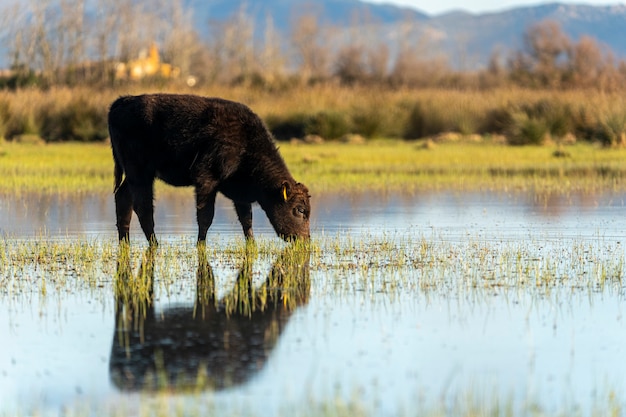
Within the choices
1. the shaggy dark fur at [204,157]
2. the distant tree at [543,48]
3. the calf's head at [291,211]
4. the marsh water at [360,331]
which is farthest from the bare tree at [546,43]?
the marsh water at [360,331]

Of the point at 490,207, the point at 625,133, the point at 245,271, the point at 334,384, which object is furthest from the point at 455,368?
the point at 625,133

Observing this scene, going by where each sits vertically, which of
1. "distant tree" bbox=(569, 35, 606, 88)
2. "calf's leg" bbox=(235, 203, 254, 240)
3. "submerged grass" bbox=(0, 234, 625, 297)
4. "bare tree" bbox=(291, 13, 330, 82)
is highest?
"bare tree" bbox=(291, 13, 330, 82)

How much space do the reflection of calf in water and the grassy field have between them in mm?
10902

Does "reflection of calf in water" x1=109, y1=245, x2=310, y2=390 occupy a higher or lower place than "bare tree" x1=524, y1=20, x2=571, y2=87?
lower

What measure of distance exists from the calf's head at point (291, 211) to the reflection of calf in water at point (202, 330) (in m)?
1.09

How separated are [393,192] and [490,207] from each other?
138 inches

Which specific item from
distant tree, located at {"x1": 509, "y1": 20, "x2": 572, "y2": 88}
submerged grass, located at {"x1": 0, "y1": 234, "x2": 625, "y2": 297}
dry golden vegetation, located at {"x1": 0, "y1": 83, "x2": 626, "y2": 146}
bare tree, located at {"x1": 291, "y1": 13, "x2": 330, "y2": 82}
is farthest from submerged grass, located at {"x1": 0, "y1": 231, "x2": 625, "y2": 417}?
bare tree, located at {"x1": 291, "y1": 13, "x2": 330, "y2": 82}

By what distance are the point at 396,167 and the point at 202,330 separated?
64.9 ft

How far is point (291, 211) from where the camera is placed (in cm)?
1334

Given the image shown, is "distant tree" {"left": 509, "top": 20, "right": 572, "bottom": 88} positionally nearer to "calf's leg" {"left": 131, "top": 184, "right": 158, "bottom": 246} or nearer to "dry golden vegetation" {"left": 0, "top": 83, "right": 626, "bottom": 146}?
"dry golden vegetation" {"left": 0, "top": 83, "right": 626, "bottom": 146}

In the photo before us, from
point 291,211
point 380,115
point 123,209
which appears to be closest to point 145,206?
point 123,209

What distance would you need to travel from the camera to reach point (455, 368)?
780 cm

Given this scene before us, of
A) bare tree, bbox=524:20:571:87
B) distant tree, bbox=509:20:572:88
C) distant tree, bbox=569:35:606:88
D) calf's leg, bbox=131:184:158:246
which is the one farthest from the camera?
bare tree, bbox=524:20:571:87

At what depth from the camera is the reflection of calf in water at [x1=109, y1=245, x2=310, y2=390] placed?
7.61 meters
